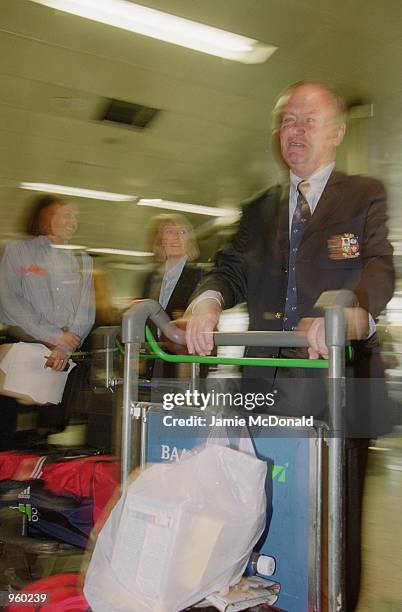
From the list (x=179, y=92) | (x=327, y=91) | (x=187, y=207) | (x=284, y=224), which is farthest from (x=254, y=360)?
(x=187, y=207)

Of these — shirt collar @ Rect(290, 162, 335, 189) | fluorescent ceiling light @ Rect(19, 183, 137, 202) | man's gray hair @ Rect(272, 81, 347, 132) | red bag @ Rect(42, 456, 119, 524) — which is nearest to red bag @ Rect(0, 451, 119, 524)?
red bag @ Rect(42, 456, 119, 524)

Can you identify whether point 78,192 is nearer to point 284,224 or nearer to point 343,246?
point 284,224

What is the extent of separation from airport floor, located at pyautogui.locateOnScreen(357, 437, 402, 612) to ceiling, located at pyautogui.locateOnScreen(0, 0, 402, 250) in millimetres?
1272

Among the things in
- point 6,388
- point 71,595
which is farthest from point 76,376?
point 71,595

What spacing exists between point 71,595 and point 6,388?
111 cm

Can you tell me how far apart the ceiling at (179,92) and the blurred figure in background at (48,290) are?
1.17 feet

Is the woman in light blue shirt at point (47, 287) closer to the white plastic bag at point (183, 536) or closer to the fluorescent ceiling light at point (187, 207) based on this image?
the white plastic bag at point (183, 536)

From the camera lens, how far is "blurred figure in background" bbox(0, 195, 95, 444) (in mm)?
2365

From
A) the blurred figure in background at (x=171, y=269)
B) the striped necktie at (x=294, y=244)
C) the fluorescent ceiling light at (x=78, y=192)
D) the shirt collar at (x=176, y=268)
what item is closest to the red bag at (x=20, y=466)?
the blurred figure in background at (x=171, y=269)

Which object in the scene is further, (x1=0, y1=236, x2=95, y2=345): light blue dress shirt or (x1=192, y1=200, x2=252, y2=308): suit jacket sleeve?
(x1=0, y1=236, x2=95, y2=345): light blue dress shirt

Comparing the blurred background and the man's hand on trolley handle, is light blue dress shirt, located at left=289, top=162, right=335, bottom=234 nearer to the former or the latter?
the blurred background

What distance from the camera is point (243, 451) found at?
1.21 metres

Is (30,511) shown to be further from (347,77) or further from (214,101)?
(214,101)

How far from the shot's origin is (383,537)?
2447mm
